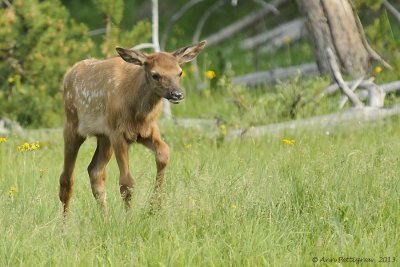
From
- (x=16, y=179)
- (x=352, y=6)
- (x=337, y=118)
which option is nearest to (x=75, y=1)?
(x=352, y=6)


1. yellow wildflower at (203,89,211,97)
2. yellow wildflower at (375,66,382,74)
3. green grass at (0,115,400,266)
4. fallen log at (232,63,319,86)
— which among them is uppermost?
yellow wildflower at (375,66,382,74)

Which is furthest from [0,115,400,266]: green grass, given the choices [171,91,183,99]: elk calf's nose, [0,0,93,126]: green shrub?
[0,0,93,126]: green shrub

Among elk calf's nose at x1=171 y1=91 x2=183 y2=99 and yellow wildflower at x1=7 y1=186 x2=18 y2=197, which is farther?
yellow wildflower at x1=7 y1=186 x2=18 y2=197

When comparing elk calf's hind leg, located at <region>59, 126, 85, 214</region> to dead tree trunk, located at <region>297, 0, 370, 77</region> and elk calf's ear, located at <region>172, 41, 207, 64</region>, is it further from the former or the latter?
dead tree trunk, located at <region>297, 0, 370, 77</region>

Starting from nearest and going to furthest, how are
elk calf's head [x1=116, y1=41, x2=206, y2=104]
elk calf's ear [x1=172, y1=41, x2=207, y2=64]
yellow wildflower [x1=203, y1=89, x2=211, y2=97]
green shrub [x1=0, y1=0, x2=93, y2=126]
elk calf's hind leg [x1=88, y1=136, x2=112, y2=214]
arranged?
elk calf's head [x1=116, y1=41, x2=206, y2=104]
elk calf's ear [x1=172, y1=41, x2=207, y2=64]
elk calf's hind leg [x1=88, y1=136, x2=112, y2=214]
green shrub [x1=0, y1=0, x2=93, y2=126]
yellow wildflower [x1=203, y1=89, x2=211, y2=97]

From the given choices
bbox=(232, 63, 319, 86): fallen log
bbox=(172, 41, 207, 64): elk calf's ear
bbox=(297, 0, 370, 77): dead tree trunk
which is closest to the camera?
bbox=(172, 41, 207, 64): elk calf's ear

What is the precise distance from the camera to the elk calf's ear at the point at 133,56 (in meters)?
8.09

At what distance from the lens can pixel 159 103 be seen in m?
8.26

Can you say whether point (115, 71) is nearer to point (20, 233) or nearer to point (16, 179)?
point (16, 179)

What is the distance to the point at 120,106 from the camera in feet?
27.1

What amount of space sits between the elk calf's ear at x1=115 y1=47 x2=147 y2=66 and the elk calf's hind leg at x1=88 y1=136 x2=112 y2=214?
0.90 meters

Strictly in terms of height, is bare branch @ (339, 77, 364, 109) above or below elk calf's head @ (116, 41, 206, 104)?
below

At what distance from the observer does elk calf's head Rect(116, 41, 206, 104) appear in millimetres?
7930

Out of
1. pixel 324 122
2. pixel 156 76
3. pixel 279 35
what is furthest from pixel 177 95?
pixel 279 35
